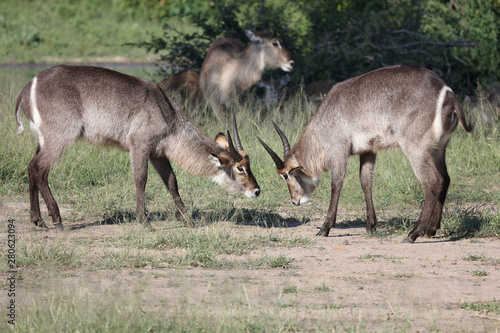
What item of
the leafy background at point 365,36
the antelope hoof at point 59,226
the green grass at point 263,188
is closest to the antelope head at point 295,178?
the green grass at point 263,188

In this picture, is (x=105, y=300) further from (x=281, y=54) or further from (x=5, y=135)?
(x=281, y=54)

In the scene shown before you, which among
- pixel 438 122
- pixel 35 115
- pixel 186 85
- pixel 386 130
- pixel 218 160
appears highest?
pixel 438 122

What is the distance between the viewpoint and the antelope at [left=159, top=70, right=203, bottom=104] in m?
9.88

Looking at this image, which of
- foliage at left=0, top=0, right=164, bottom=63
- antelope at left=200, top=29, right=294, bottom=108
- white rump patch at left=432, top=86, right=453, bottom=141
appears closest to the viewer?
white rump patch at left=432, top=86, right=453, bottom=141

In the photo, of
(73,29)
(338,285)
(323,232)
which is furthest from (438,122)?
(73,29)

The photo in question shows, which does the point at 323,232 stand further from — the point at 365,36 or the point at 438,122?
the point at 365,36

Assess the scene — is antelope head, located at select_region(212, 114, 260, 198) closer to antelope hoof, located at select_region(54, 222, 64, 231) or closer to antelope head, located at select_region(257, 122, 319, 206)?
antelope head, located at select_region(257, 122, 319, 206)

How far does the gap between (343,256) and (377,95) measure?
1.40m

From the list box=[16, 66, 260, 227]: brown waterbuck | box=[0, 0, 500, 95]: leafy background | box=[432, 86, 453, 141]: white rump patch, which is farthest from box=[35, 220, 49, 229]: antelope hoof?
box=[0, 0, 500, 95]: leafy background

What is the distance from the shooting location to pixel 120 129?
5.81m

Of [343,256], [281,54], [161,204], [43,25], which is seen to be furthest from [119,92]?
[43,25]

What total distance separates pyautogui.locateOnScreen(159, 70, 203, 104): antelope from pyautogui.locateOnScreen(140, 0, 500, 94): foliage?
0.87 meters

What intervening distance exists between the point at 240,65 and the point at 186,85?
873 millimetres

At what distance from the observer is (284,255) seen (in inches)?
190
